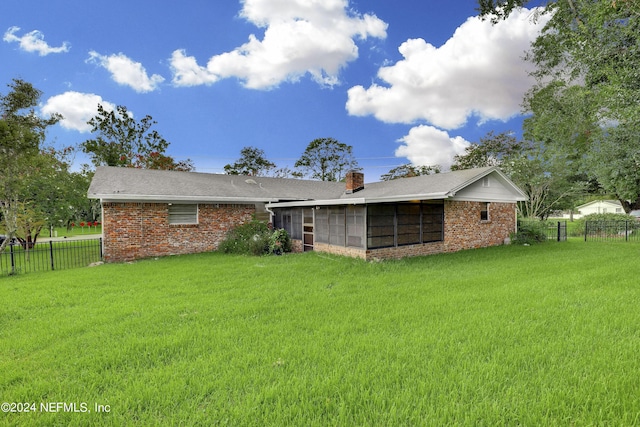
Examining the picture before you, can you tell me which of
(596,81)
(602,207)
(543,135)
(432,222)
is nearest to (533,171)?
(543,135)

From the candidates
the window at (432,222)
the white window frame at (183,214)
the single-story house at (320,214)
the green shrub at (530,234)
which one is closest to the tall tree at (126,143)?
the single-story house at (320,214)

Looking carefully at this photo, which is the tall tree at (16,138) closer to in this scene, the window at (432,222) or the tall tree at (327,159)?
the window at (432,222)

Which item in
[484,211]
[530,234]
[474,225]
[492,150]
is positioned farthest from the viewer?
[492,150]

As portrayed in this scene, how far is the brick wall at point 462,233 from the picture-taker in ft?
37.2

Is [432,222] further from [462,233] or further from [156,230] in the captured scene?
[156,230]

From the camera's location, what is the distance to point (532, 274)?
27.0 ft

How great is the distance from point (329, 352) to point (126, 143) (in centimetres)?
3384

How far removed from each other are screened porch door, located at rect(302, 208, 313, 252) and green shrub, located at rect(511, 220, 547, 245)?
409 inches

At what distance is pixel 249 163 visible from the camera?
35906mm

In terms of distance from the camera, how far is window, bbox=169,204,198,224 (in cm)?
1300

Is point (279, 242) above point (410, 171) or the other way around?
the other way around

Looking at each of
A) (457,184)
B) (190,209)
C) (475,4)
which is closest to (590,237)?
(457,184)

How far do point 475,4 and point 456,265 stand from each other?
44.6 ft

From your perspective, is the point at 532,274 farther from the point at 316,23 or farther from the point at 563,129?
the point at 316,23
